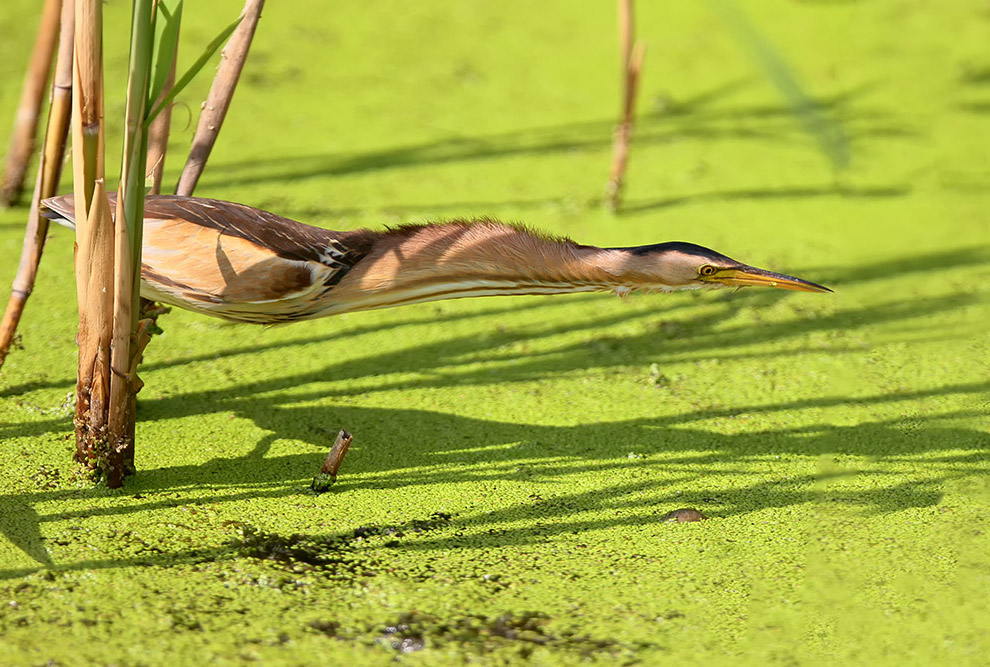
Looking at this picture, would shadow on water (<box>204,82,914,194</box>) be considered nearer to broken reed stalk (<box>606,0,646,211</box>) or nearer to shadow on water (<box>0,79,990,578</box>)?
broken reed stalk (<box>606,0,646,211</box>)

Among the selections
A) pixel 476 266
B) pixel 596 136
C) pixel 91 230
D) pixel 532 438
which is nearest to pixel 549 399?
pixel 532 438

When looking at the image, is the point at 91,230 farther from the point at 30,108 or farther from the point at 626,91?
the point at 626,91

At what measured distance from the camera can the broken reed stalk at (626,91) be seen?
3.24 meters

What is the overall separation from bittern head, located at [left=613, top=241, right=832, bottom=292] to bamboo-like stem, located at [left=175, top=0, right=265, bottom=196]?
86 centimetres

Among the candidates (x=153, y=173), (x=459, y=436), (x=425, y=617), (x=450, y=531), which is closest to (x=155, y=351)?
(x=153, y=173)

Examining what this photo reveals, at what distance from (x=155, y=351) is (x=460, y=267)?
0.93 meters

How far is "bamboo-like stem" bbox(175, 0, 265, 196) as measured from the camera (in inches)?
88.3

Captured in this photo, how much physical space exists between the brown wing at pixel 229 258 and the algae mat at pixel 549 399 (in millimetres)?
337

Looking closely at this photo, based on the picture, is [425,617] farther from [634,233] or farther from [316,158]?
[316,158]

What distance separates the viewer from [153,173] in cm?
227

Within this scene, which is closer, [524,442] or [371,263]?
[371,263]

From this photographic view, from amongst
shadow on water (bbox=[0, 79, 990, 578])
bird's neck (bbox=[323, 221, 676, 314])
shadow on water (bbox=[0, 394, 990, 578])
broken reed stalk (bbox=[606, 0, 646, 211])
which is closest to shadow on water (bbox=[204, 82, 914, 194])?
broken reed stalk (bbox=[606, 0, 646, 211])

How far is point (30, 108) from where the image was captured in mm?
3078

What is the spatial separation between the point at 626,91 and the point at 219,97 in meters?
1.42
